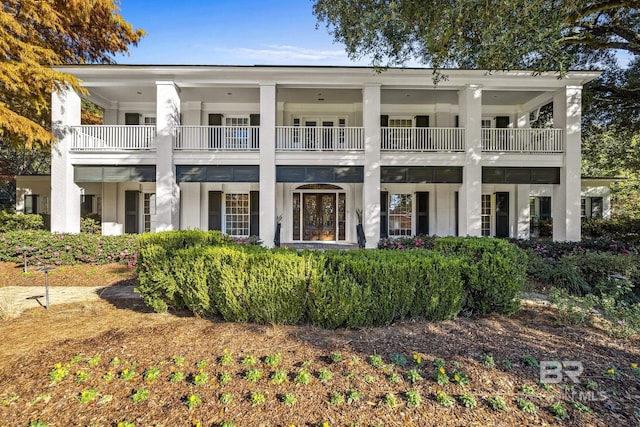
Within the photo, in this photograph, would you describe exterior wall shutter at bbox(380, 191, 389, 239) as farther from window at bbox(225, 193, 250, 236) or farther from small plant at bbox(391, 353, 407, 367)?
small plant at bbox(391, 353, 407, 367)

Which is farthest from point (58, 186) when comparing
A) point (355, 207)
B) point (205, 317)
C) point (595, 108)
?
point (595, 108)

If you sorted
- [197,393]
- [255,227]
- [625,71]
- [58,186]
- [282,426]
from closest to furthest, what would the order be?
[282,426] < [197,393] < [58,186] < [625,71] < [255,227]

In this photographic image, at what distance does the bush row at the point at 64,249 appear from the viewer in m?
9.27

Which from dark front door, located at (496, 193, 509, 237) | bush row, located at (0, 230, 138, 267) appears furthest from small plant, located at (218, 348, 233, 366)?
dark front door, located at (496, 193, 509, 237)

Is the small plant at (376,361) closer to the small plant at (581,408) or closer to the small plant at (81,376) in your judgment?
the small plant at (581,408)

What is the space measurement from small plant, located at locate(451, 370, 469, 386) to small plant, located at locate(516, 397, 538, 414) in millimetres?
432

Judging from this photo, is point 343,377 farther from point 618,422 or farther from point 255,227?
point 255,227

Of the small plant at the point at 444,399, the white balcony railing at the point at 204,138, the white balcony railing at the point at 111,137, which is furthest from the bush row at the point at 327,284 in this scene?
the white balcony railing at the point at 111,137

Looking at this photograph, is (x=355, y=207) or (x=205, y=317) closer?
(x=205, y=317)

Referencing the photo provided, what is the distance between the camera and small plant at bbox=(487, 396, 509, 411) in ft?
8.61

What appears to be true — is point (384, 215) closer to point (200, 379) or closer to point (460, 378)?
point (460, 378)

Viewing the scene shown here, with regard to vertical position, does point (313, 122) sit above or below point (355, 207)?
above

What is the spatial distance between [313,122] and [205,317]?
11070 millimetres

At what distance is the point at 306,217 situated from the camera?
1380 centimetres
